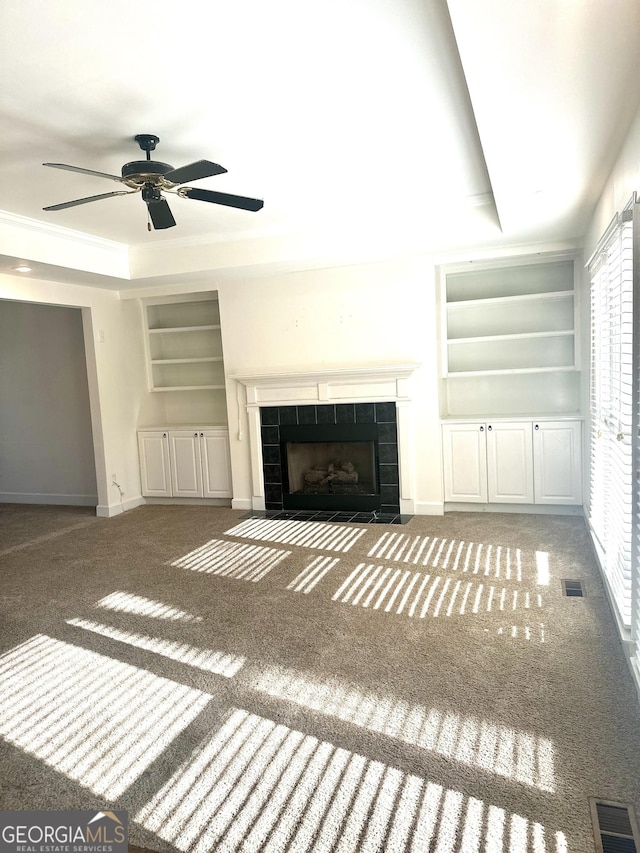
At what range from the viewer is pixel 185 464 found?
629 centimetres

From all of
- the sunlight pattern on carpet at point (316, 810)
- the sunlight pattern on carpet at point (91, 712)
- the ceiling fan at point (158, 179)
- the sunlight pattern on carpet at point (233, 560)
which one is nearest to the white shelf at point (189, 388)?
the sunlight pattern on carpet at point (233, 560)

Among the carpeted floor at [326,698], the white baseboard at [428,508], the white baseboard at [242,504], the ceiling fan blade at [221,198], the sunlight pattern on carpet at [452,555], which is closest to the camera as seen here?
the carpeted floor at [326,698]

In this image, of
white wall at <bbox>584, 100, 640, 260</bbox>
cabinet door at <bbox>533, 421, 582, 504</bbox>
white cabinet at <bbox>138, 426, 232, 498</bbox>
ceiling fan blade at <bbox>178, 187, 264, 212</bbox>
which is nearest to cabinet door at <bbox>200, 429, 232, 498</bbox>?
white cabinet at <bbox>138, 426, 232, 498</bbox>

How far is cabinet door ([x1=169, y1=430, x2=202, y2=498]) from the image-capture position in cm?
623

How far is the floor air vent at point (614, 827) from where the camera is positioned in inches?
64.1

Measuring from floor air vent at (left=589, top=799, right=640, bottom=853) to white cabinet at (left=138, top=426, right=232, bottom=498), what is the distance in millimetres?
4759

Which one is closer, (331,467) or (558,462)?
(558,462)

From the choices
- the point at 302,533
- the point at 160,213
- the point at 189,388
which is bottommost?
the point at 302,533

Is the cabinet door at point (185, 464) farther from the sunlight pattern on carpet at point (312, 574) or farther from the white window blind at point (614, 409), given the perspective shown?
the white window blind at point (614, 409)

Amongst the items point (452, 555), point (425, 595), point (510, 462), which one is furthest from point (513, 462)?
point (425, 595)

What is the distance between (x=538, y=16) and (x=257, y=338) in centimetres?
428

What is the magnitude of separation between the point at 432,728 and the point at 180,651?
1.33m

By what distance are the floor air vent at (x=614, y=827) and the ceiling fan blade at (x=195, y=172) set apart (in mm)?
2817

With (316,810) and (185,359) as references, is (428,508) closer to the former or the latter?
(185,359)
